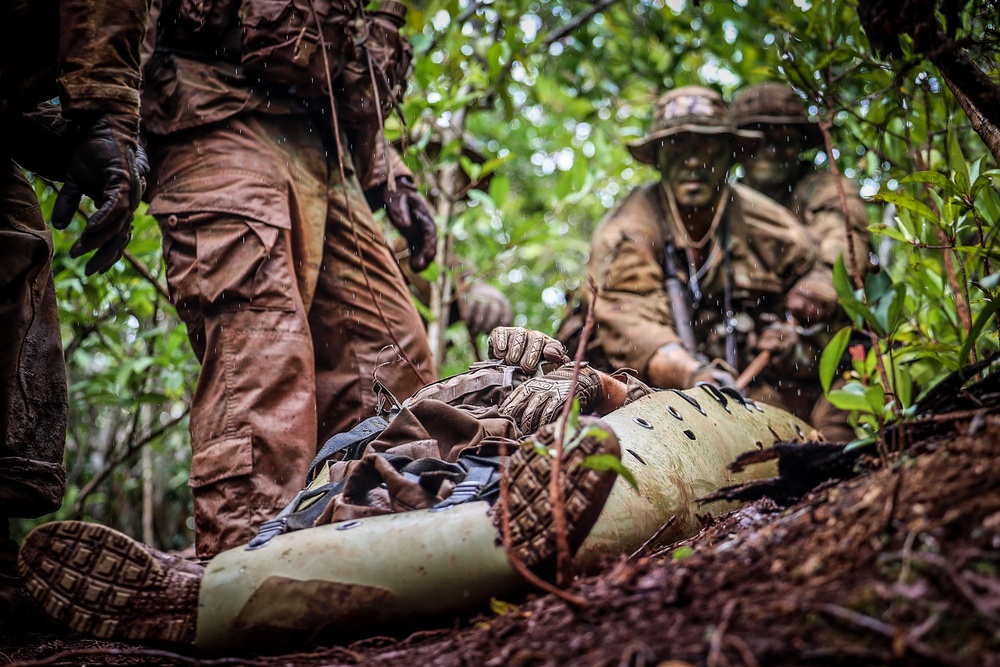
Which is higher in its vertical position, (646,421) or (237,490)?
(646,421)

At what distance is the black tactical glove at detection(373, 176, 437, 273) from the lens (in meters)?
3.88

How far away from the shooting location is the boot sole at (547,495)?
1644 millimetres

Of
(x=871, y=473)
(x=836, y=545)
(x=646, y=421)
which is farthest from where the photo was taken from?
(x=646, y=421)

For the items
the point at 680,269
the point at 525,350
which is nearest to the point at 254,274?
the point at 525,350

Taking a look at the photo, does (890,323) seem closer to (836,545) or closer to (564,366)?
(836,545)

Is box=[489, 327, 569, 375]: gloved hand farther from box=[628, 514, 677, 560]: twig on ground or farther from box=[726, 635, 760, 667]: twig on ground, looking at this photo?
box=[726, 635, 760, 667]: twig on ground

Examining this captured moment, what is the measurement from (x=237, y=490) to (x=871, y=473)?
191 centimetres

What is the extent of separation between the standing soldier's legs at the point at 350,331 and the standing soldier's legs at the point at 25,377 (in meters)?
1.00

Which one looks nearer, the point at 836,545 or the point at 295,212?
the point at 836,545

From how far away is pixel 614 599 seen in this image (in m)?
1.50

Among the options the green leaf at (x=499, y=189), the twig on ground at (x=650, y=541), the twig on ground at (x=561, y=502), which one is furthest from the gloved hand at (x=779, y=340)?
the twig on ground at (x=561, y=502)

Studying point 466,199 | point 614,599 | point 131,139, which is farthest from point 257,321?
point 466,199

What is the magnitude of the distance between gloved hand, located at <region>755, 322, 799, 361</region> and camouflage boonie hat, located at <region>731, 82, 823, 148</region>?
1.85m

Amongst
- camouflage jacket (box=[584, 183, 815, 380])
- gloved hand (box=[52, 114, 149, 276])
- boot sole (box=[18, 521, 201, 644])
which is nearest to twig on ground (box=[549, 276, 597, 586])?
boot sole (box=[18, 521, 201, 644])
